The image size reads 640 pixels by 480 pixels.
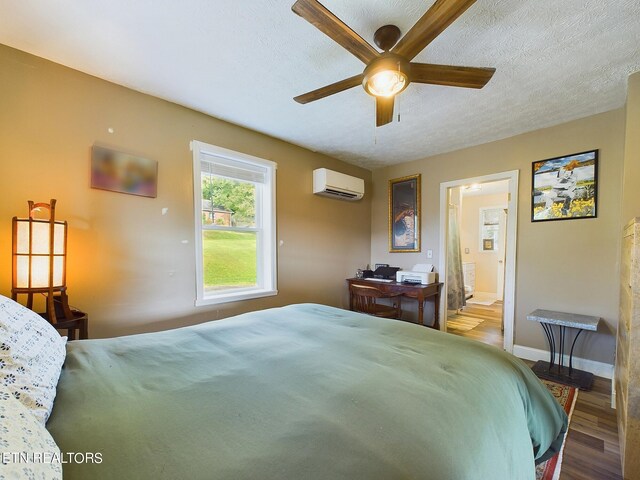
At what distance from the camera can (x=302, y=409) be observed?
0.77 meters

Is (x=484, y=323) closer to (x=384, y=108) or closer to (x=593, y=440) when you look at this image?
(x=593, y=440)

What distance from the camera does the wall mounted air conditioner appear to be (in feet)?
11.2

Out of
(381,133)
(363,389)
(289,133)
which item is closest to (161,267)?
(289,133)

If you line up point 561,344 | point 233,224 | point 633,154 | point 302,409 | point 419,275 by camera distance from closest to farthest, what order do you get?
point 302,409 → point 633,154 → point 561,344 → point 233,224 → point 419,275

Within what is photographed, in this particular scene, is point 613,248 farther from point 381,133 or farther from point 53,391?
point 53,391

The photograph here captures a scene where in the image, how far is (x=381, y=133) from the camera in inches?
117

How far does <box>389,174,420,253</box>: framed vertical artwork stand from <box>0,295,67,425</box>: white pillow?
3.70m

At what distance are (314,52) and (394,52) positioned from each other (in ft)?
1.91

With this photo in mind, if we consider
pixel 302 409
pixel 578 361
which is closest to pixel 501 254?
pixel 578 361

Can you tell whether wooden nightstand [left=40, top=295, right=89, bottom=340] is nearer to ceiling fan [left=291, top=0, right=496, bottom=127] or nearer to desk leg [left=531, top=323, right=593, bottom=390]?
ceiling fan [left=291, top=0, right=496, bottom=127]

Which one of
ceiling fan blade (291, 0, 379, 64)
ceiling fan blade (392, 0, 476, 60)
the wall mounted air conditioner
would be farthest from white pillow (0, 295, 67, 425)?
the wall mounted air conditioner

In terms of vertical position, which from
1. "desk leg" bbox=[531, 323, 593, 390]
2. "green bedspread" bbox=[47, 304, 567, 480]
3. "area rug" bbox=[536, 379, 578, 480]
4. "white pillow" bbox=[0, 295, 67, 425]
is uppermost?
"white pillow" bbox=[0, 295, 67, 425]

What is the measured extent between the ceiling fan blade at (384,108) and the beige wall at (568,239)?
2.00m

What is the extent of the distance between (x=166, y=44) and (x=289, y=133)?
4.74ft
